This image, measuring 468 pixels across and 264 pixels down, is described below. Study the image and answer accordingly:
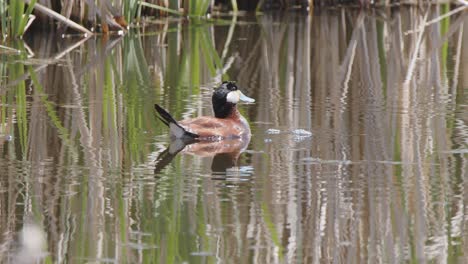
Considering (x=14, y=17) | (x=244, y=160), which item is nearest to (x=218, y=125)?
(x=244, y=160)

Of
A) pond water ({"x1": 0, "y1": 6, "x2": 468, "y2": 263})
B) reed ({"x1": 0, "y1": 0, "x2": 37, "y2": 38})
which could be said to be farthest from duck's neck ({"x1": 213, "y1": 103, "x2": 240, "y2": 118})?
reed ({"x1": 0, "y1": 0, "x2": 37, "y2": 38})

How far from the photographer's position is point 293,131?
6941 millimetres

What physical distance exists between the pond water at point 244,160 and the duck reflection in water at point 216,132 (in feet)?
0.26

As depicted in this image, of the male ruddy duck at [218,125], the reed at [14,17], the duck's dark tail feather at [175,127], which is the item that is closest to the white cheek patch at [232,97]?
the male ruddy duck at [218,125]

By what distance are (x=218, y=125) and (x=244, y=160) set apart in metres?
0.75

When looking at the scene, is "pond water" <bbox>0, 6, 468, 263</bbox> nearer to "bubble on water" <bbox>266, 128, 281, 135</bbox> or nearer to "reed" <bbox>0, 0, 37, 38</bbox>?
"bubble on water" <bbox>266, 128, 281, 135</bbox>

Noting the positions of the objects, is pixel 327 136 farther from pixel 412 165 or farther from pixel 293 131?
pixel 412 165

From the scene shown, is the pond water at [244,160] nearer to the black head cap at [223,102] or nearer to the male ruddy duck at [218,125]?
the male ruddy duck at [218,125]

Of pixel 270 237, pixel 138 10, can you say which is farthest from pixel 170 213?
pixel 138 10

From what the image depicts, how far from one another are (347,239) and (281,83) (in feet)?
15.3

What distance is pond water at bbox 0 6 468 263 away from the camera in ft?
14.9

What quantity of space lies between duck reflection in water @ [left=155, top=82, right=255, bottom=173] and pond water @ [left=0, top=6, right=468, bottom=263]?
0.26 ft

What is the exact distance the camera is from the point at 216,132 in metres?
6.93

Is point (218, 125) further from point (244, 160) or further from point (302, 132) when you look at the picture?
point (244, 160)
